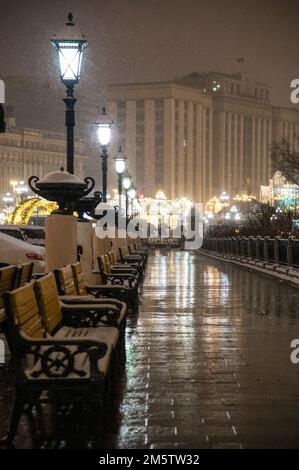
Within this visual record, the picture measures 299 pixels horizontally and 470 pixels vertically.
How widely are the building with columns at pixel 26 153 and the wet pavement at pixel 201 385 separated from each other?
443 feet

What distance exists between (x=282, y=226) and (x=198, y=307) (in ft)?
109

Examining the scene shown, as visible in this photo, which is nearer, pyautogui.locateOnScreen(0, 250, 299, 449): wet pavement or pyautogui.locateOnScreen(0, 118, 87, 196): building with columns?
pyautogui.locateOnScreen(0, 250, 299, 449): wet pavement

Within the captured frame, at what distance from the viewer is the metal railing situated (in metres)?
26.5

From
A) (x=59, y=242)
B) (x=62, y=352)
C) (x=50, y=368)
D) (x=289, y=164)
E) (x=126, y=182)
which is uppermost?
(x=289, y=164)

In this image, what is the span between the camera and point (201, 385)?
7.94 meters

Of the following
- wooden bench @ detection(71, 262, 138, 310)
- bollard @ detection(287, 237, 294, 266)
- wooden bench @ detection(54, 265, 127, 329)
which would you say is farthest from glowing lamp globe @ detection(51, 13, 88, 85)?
bollard @ detection(287, 237, 294, 266)

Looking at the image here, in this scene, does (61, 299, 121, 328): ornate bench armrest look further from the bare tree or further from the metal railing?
the bare tree

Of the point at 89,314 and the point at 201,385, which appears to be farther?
the point at 89,314

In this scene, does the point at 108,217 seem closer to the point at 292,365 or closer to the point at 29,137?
the point at 292,365

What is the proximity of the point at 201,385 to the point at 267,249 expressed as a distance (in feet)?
82.1

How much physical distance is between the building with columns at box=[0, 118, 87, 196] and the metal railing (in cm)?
9940

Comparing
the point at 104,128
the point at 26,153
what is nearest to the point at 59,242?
the point at 104,128

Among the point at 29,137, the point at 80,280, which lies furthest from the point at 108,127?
the point at 29,137

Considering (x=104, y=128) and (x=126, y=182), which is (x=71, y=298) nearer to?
(x=104, y=128)
